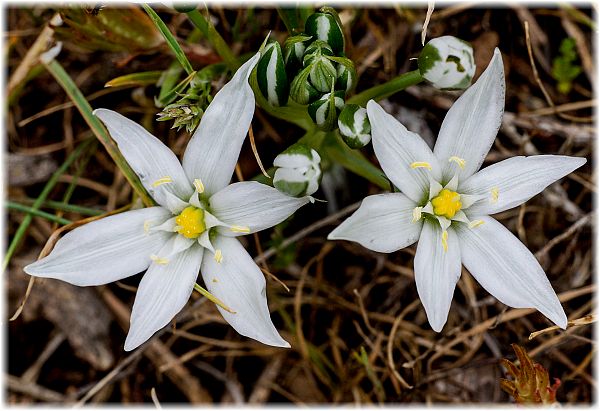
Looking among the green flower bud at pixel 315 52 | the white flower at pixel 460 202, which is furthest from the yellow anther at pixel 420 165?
the green flower bud at pixel 315 52

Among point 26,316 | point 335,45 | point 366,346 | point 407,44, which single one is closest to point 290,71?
point 335,45

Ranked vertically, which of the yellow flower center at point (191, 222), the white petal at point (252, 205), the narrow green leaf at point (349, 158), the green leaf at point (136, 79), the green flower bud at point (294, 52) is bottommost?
the narrow green leaf at point (349, 158)

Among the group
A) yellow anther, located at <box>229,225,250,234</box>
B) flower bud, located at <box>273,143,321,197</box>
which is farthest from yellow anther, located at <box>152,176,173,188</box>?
flower bud, located at <box>273,143,321,197</box>

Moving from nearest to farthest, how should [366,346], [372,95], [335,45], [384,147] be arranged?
[384,147] → [335,45] → [372,95] → [366,346]

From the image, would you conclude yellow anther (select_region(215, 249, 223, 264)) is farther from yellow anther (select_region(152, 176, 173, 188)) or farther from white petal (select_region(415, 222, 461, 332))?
white petal (select_region(415, 222, 461, 332))

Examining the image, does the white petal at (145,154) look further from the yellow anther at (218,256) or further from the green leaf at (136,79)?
the green leaf at (136,79)

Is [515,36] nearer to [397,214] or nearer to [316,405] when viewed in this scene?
[397,214]

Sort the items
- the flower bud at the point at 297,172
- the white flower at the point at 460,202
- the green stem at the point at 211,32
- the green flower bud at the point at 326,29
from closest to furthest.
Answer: the flower bud at the point at 297,172 → the white flower at the point at 460,202 → the green flower bud at the point at 326,29 → the green stem at the point at 211,32
